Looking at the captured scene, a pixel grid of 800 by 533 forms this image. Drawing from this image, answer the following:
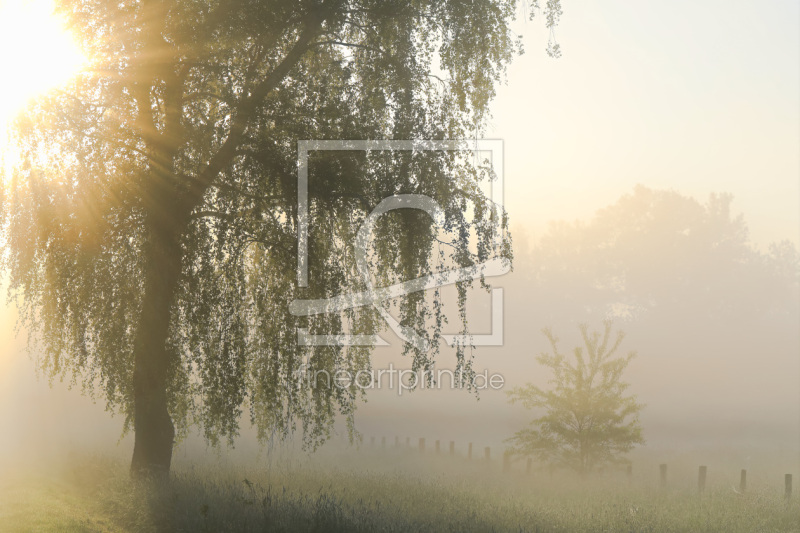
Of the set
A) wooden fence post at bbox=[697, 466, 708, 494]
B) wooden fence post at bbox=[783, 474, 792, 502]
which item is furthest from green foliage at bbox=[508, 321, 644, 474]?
wooden fence post at bbox=[783, 474, 792, 502]

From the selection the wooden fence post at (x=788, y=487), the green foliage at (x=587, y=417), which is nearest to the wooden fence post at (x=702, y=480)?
the wooden fence post at (x=788, y=487)

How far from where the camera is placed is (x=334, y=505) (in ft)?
33.9

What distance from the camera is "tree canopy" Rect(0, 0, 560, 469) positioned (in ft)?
37.2

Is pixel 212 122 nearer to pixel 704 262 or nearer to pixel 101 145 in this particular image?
pixel 101 145

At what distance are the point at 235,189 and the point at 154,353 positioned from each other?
3.34m

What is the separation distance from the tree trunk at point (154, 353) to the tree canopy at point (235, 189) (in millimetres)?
31

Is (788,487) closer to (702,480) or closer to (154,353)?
(702,480)

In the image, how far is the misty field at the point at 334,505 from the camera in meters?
10.2

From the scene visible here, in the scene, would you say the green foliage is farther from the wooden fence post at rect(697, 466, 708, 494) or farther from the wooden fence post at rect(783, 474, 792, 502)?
the wooden fence post at rect(783, 474, 792, 502)

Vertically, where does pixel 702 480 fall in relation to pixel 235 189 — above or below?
below

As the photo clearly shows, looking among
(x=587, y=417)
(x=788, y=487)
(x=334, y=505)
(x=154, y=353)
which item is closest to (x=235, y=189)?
(x=154, y=353)

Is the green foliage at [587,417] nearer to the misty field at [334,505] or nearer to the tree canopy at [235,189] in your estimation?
the misty field at [334,505]

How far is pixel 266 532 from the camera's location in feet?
31.4

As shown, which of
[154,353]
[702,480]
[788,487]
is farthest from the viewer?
[702,480]
